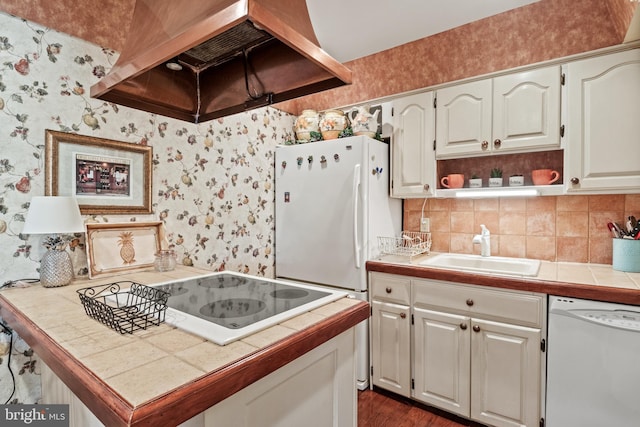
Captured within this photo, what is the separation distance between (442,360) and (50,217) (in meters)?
2.19

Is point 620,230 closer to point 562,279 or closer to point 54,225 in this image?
point 562,279

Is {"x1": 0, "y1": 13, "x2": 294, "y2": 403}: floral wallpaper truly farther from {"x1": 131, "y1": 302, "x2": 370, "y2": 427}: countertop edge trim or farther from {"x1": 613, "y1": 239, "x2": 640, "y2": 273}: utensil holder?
{"x1": 613, "y1": 239, "x2": 640, "y2": 273}: utensil holder

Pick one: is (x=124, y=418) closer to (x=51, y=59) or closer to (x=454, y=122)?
(x=51, y=59)

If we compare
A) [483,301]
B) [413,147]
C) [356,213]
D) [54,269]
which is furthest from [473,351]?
[54,269]

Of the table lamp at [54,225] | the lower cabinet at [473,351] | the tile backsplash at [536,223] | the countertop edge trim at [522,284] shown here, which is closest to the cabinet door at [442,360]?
the lower cabinet at [473,351]

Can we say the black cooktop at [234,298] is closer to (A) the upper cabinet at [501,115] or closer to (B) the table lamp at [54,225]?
(B) the table lamp at [54,225]

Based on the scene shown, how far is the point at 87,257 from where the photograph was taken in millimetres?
1575

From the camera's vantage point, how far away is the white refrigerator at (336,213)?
2.23 meters

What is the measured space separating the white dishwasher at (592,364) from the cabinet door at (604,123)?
71cm

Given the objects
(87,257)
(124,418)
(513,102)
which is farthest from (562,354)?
(87,257)

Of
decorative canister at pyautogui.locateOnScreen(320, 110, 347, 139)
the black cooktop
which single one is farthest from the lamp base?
decorative canister at pyautogui.locateOnScreen(320, 110, 347, 139)

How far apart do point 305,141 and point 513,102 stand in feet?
5.03

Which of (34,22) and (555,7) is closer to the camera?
(34,22)

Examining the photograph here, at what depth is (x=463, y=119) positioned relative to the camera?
2168 millimetres
